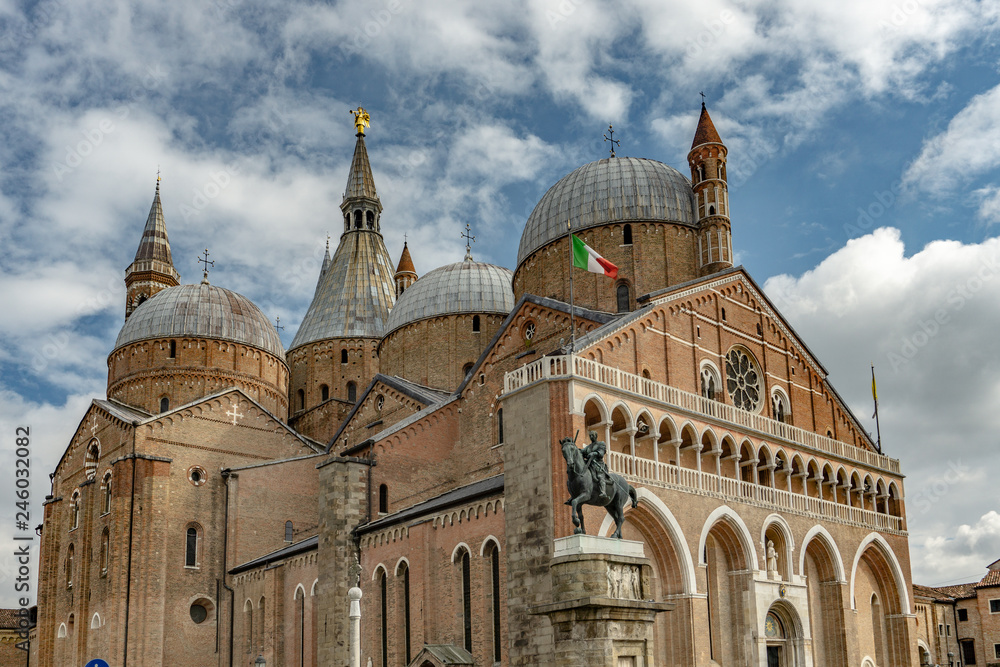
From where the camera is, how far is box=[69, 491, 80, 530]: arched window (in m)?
43.8

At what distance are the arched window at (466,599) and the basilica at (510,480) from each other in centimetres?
10

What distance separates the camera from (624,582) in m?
17.8

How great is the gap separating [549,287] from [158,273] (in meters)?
30.0

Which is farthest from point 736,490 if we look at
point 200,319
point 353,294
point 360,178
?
point 360,178

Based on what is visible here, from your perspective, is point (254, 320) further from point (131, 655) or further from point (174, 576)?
point (131, 655)

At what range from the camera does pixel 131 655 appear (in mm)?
37156

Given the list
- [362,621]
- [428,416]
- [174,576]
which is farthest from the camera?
[174,576]

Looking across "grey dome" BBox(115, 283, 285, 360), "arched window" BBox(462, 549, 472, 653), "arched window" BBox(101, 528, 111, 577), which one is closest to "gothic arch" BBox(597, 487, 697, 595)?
"arched window" BBox(462, 549, 472, 653)

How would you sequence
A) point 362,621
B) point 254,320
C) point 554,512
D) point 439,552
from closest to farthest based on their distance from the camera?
point 554,512 → point 439,552 → point 362,621 → point 254,320

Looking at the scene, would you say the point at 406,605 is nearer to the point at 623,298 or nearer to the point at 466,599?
the point at 466,599

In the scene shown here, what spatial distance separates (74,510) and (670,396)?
29362 millimetres

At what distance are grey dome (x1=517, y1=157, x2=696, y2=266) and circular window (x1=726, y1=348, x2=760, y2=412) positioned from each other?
616 cm

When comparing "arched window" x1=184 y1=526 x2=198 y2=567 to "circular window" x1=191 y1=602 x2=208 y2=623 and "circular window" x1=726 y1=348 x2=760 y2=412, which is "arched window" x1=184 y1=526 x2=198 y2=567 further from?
"circular window" x1=726 y1=348 x2=760 y2=412

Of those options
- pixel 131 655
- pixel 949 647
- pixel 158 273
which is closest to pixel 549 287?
pixel 131 655
